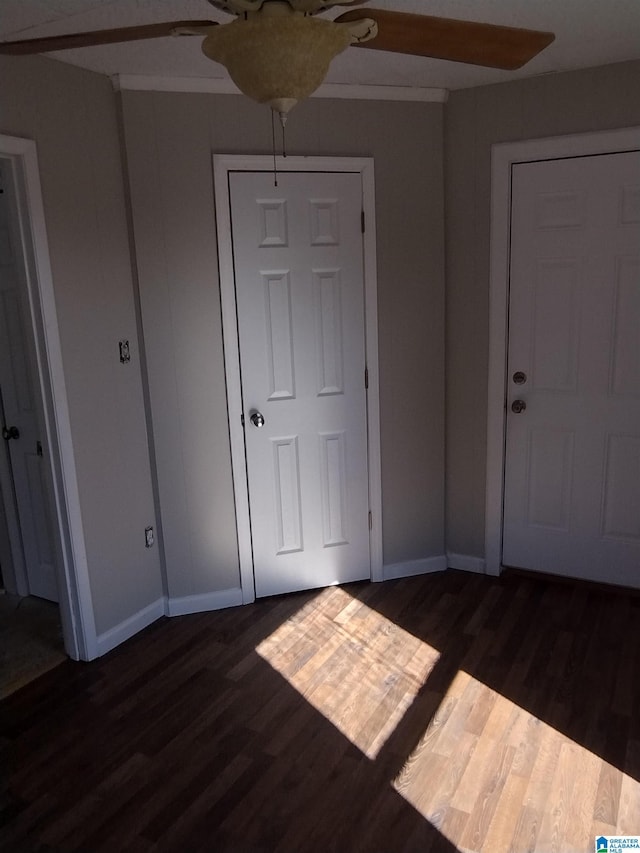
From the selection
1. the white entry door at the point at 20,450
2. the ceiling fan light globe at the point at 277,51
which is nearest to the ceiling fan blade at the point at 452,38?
the ceiling fan light globe at the point at 277,51

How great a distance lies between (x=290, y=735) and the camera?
7.59ft

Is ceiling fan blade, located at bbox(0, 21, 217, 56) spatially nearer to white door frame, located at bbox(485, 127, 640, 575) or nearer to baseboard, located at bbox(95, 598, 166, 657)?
white door frame, located at bbox(485, 127, 640, 575)

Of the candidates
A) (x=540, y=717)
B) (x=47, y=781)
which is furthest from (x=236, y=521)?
A: (x=540, y=717)

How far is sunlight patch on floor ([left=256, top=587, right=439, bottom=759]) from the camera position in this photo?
239 centimetres

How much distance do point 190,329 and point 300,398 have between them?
23.5 inches

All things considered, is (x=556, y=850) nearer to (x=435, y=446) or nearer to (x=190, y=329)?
(x=435, y=446)

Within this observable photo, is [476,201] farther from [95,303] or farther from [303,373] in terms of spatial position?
[95,303]

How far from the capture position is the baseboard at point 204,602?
314 centimetres

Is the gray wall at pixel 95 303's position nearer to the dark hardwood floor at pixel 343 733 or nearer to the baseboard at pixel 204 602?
the baseboard at pixel 204 602

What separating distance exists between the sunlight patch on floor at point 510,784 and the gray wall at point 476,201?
1260mm

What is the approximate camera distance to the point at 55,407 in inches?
100


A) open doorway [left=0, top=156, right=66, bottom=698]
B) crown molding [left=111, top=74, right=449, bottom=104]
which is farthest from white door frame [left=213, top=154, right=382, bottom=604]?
open doorway [left=0, top=156, right=66, bottom=698]

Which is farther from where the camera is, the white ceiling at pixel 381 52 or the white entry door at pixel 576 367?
the white entry door at pixel 576 367

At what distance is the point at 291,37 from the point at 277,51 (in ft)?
0.11
